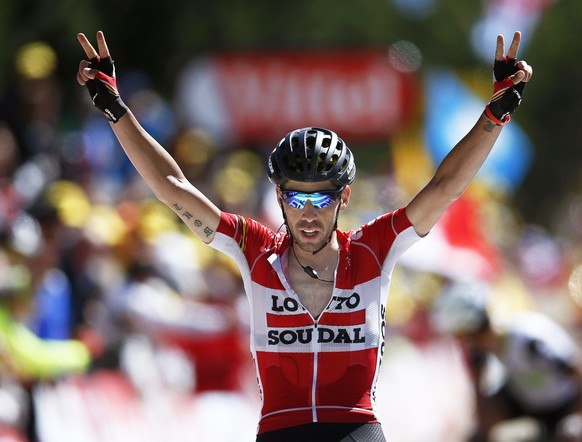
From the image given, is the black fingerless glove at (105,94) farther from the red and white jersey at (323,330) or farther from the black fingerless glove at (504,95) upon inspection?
the black fingerless glove at (504,95)

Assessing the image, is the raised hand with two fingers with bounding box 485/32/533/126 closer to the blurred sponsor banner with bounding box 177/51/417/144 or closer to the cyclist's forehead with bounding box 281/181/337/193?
the cyclist's forehead with bounding box 281/181/337/193

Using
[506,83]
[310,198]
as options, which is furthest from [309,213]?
[506,83]

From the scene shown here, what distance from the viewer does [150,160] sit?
5309 mm

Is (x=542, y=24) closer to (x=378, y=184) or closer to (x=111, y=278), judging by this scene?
(x=378, y=184)

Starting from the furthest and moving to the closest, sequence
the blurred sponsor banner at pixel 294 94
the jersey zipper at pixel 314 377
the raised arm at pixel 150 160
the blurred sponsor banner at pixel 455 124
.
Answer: the blurred sponsor banner at pixel 455 124 → the blurred sponsor banner at pixel 294 94 → the raised arm at pixel 150 160 → the jersey zipper at pixel 314 377

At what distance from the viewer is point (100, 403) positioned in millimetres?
8586

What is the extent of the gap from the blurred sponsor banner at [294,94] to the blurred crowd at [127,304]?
2.35 metres

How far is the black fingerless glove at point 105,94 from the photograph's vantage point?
5.33 metres

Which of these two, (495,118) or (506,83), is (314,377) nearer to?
(495,118)

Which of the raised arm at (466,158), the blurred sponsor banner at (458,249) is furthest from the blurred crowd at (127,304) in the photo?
the raised arm at (466,158)

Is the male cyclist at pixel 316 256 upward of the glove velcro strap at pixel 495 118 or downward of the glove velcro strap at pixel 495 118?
downward

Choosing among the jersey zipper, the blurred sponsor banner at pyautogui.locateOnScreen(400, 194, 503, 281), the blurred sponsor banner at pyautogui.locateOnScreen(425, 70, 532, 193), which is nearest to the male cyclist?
the jersey zipper

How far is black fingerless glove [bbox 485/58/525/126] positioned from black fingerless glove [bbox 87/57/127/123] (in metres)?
1.50

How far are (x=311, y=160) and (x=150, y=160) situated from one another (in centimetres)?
67
